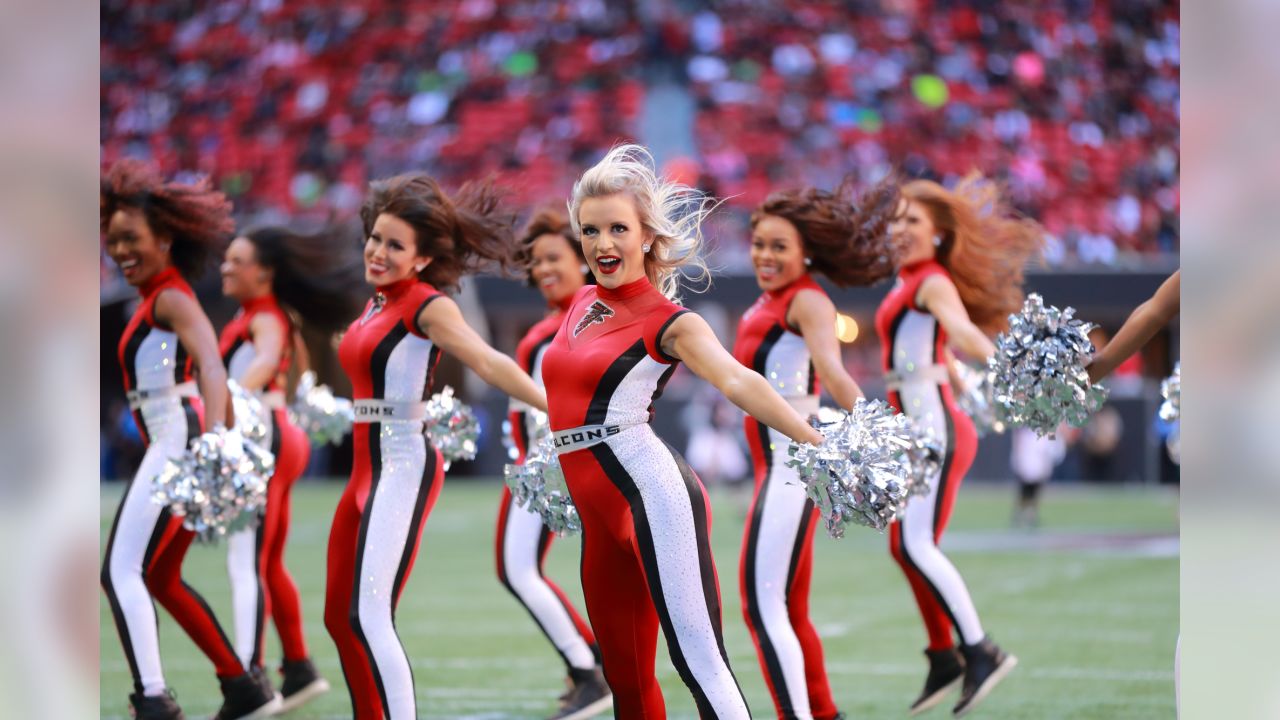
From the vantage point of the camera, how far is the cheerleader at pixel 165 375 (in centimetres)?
558

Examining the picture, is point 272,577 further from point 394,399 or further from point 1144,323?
point 1144,323

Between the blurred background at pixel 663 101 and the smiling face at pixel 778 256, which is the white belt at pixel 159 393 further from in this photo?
the blurred background at pixel 663 101

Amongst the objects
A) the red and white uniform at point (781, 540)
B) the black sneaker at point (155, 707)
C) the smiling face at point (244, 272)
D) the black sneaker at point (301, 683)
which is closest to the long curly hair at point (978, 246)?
the red and white uniform at point (781, 540)

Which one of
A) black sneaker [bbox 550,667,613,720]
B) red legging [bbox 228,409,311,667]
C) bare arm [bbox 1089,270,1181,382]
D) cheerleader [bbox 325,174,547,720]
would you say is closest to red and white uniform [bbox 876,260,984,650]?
black sneaker [bbox 550,667,613,720]

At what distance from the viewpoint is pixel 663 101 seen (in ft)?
90.8

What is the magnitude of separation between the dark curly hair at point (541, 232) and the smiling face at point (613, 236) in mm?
2563

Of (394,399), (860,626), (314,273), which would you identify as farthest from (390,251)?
(860,626)

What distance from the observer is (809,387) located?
566cm

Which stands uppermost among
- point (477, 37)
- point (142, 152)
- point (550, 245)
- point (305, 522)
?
point (477, 37)

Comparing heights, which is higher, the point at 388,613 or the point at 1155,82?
the point at 1155,82
